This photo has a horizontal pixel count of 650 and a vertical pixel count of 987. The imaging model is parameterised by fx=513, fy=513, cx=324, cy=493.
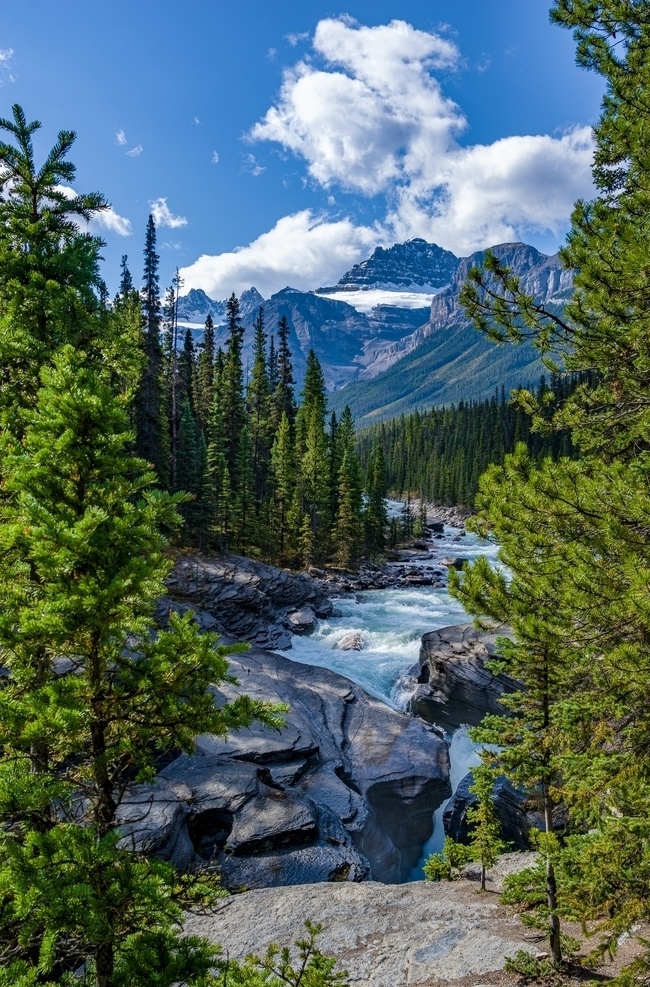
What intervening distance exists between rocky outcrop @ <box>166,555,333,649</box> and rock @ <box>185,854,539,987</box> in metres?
17.6

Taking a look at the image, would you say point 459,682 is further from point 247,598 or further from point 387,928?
point 247,598

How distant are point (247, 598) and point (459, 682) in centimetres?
1515

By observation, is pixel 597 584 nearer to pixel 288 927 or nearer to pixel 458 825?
pixel 288 927

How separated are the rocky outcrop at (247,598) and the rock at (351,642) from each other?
10.1 feet

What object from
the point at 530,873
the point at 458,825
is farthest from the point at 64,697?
the point at 458,825

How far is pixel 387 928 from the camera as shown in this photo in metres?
9.13

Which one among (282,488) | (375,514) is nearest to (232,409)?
(282,488)

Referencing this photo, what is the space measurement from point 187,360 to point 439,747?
45703 mm

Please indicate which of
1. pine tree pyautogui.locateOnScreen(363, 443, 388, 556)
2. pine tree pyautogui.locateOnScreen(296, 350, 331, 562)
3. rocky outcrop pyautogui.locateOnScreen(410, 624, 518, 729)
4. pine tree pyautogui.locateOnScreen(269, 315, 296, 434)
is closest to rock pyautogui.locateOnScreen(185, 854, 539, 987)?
rocky outcrop pyautogui.locateOnScreen(410, 624, 518, 729)

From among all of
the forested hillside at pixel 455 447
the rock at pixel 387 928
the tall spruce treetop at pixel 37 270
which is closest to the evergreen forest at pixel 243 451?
the tall spruce treetop at pixel 37 270

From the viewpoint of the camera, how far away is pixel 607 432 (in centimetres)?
743

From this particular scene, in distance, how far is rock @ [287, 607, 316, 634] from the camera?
32.6 meters

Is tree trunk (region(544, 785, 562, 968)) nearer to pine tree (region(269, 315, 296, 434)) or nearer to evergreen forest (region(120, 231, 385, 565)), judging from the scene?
evergreen forest (region(120, 231, 385, 565))

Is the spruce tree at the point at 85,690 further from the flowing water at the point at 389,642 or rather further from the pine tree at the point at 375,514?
the pine tree at the point at 375,514
